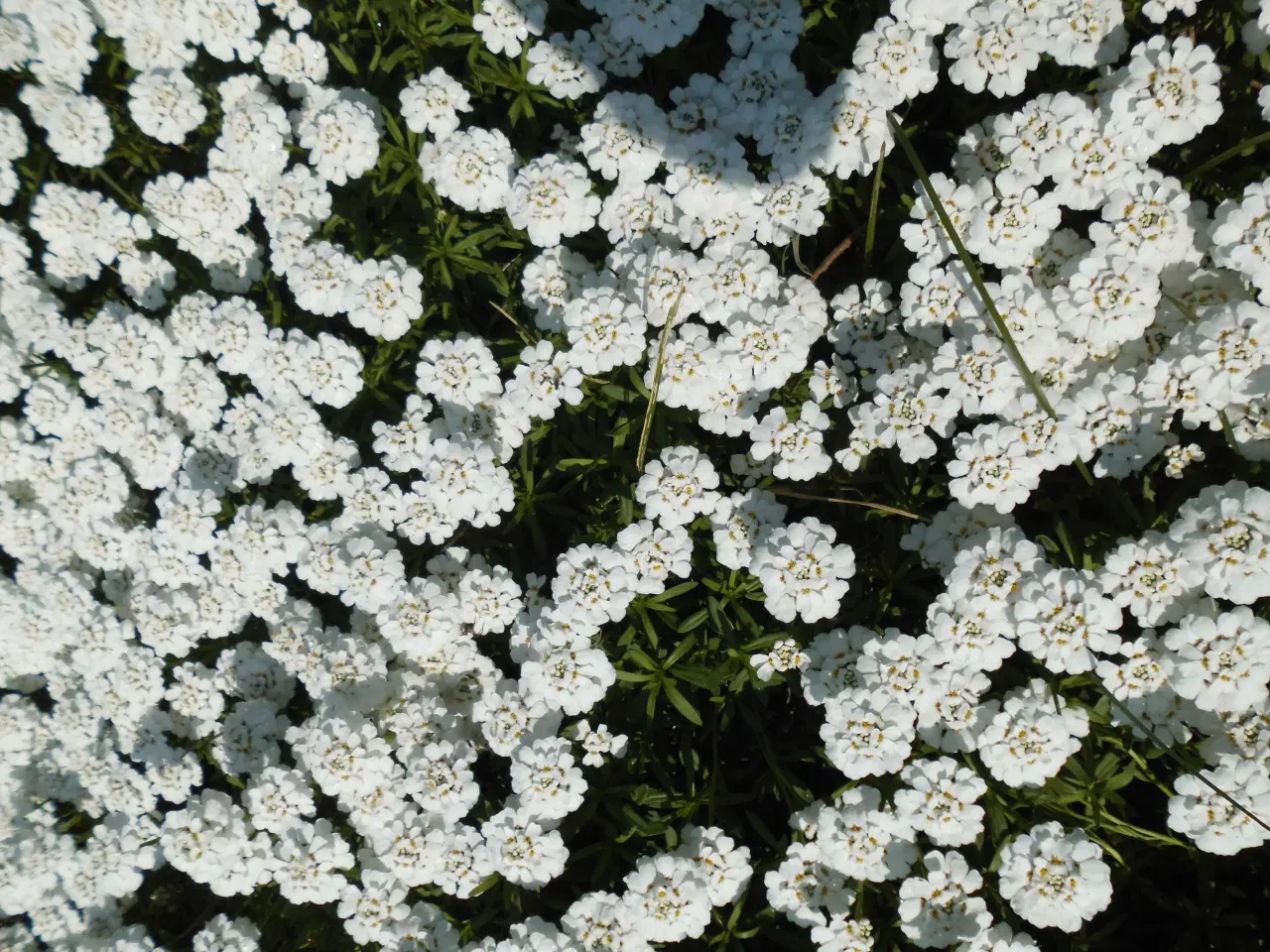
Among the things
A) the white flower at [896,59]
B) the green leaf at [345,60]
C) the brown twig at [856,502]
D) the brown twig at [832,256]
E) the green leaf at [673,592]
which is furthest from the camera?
the green leaf at [345,60]

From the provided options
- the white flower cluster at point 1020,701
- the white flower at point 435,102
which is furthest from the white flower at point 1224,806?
the white flower at point 435,102

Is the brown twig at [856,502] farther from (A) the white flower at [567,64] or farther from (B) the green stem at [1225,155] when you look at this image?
(A) the white flower at [567,64]

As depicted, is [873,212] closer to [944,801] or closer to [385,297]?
[385,297]

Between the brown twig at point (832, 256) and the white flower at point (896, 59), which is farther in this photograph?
the brown twig at point (832, 256)

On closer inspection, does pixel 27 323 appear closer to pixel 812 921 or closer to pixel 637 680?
pixel 637 680

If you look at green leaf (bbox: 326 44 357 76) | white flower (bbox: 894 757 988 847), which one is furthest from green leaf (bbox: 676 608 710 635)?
green leaf (bbox: 326 44 357 76)

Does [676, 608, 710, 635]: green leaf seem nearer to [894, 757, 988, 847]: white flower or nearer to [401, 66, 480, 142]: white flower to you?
[894, 757, 988, 847]: white flower
